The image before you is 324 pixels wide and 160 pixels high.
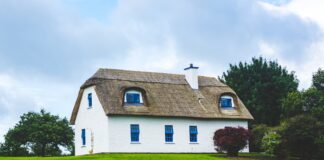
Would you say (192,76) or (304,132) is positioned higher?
(192,76)

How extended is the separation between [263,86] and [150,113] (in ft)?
62.1

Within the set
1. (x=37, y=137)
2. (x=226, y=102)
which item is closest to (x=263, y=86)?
(x=226, y=102)

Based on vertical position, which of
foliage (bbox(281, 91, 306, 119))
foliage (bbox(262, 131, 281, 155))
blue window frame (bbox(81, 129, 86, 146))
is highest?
foliage (bbox(281, 91, 306, 119))

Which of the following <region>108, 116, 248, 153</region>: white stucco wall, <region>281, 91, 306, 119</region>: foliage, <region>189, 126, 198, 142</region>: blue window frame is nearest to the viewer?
<region>108, 116, 248, 153</region>: white stucco wall

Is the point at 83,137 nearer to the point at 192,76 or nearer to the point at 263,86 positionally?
the point at 192,76

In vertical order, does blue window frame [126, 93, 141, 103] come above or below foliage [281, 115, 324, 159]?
above

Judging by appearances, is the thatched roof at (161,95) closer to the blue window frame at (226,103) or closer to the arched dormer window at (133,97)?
the arched dormer window at (133,97)

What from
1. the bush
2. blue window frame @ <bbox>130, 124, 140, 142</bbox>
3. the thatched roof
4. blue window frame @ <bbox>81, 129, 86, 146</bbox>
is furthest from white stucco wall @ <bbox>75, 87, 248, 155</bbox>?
the bush

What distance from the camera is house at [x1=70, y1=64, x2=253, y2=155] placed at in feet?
160

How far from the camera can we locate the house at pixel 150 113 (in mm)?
48625

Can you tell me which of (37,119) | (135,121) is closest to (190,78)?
(135,121)

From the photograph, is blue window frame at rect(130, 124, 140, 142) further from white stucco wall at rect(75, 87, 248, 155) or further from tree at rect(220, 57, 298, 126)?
tree at rect(220, 57, 298, 126)

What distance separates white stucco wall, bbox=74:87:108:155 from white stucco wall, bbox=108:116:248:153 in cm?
90

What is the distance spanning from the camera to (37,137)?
65312mm
